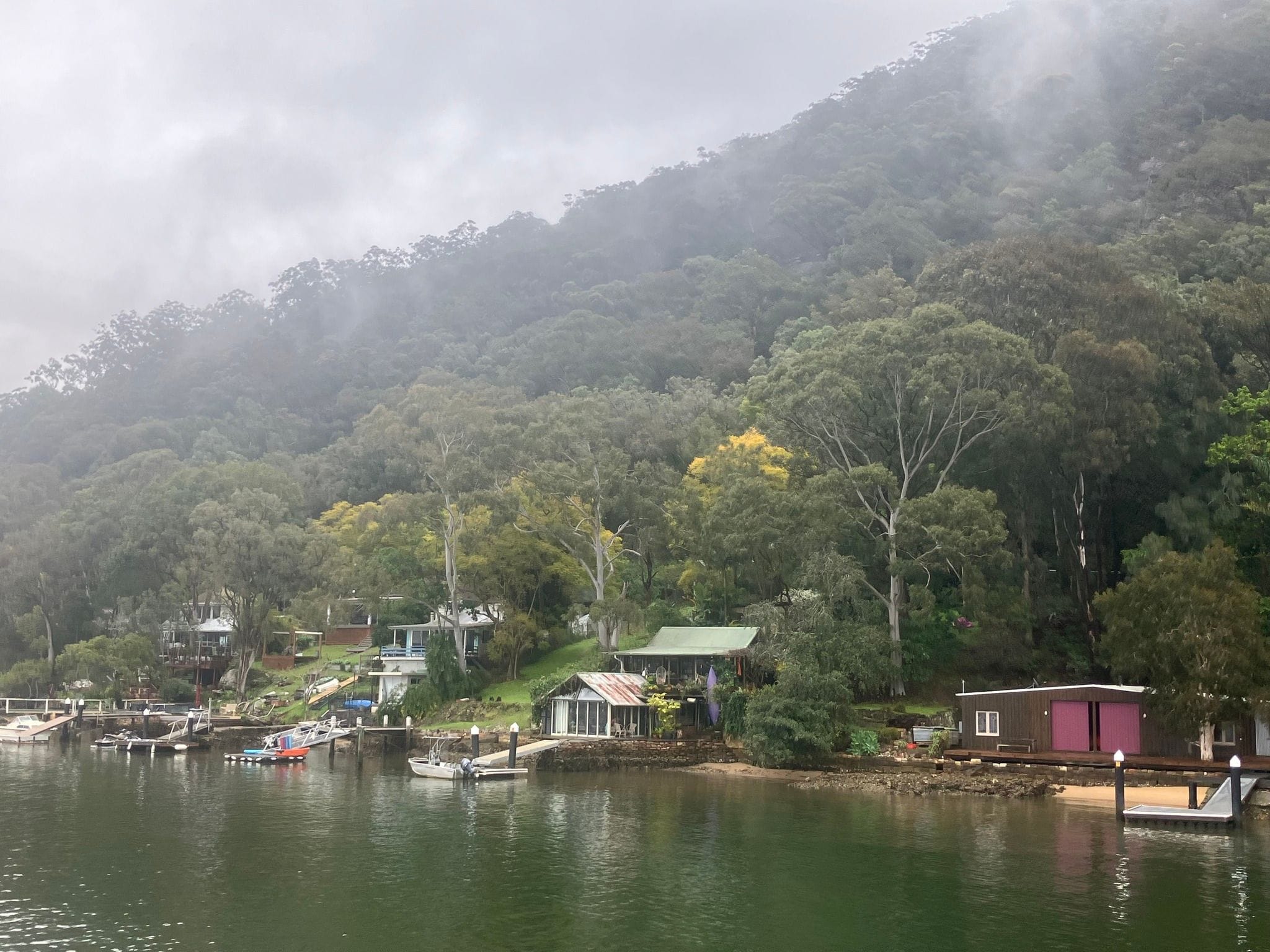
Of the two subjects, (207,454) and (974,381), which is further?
(207,454)

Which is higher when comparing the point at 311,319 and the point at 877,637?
the point at 311,319

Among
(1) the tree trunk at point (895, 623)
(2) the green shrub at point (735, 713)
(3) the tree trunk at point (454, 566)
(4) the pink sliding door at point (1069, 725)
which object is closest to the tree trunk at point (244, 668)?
(3) the tree trunk at point (454, 566)

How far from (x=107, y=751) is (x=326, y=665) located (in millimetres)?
17494

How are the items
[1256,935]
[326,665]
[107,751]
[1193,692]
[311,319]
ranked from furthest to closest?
1. [311,319]
2. [326,665]
3. [107,751]
4. [1193,692]
5. [1256,935]

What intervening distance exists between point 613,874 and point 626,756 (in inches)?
847

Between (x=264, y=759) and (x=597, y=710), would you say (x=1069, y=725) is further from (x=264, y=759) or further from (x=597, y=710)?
(x=264, y=759)

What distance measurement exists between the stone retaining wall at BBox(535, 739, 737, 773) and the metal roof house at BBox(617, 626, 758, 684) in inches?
154

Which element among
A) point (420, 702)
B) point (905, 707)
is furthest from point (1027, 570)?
point (420, 702)

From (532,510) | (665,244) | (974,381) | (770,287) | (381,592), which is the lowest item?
(381,592)

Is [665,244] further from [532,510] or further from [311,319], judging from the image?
[532,510]

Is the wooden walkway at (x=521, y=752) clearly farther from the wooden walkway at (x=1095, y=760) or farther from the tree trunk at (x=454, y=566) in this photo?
the wooden walkway at (x=1095, y=760)

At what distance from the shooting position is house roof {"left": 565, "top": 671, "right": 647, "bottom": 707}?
161 feet

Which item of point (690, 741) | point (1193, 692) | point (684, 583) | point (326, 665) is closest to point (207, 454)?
point (326, 665)

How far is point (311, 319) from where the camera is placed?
16150cm
